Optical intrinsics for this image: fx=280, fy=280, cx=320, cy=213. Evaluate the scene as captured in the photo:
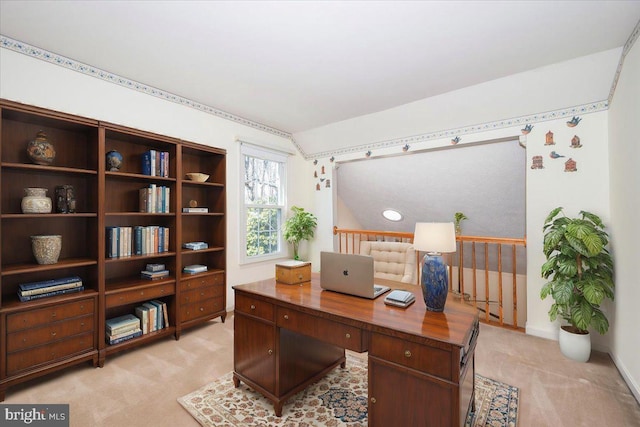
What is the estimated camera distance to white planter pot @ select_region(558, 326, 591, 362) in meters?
2.41

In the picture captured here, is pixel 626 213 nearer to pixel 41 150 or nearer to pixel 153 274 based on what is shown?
pixel 153 274

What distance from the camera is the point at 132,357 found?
2.50 meters

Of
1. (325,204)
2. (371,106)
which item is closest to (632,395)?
(371,106)

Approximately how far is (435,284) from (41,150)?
2.94 meters

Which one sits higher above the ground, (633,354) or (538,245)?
(538,245)

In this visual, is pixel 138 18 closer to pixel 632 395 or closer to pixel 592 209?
pixel 592 209

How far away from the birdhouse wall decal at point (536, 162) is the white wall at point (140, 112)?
10.3 feet

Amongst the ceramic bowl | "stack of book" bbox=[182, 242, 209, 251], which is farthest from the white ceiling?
"stack of book" bbox=[182, 242, 209, 251]

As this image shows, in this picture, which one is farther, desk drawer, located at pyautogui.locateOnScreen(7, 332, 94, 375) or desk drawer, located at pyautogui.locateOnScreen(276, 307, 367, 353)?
desk drawer, located at pyautogui.locateOnScreen(7, 332, 94, 375)

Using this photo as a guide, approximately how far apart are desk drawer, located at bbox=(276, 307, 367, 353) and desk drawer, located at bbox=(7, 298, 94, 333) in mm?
1722

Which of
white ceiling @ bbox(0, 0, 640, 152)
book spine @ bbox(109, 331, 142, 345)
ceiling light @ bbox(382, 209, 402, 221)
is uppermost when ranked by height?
white ceiling @ bbox(0, 0, 640, 152)

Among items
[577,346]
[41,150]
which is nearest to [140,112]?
[41,150]

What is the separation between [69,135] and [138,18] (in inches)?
50.1

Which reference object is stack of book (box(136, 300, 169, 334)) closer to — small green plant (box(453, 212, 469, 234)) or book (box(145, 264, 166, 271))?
book (box(145, 264, 166, 271))
